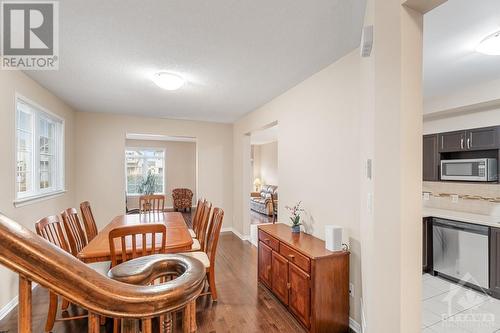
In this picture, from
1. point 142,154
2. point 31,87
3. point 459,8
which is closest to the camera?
point 459,8

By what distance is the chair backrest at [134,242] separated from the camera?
1.90m

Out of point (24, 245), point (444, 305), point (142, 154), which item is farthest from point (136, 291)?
point (142, 154)

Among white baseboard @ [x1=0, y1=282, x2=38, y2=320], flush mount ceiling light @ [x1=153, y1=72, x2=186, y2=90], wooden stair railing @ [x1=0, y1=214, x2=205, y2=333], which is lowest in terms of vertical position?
white baseboard @ [x1=0, y1=282, x2=38, y2=320]

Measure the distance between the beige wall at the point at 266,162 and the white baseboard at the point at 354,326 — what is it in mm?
6854

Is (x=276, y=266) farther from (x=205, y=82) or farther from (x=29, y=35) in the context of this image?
(x=29, y=35)

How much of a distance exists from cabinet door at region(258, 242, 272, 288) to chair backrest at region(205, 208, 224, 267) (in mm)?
629

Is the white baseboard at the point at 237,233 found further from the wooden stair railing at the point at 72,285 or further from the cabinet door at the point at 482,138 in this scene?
the wooden stair railing at the point at 72,285

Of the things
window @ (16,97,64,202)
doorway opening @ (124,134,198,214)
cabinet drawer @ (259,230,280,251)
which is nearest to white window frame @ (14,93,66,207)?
window @ (16,97,64,202)

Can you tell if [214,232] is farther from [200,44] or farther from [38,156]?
[38,156]

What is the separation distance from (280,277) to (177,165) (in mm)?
7506

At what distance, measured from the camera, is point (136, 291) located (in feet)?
1.74

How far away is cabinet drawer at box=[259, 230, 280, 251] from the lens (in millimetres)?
2645

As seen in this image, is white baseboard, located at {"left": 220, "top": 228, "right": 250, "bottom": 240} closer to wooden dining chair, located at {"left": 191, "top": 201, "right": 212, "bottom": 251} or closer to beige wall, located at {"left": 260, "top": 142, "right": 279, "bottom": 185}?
wooden dining chair, located at {"left": 191, "top": 201, "right": 212, "bottom": 251}

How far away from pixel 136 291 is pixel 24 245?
0.23m
